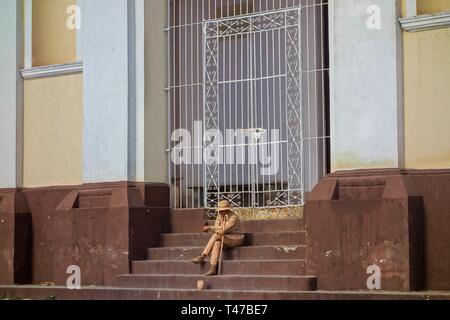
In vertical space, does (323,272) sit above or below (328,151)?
below

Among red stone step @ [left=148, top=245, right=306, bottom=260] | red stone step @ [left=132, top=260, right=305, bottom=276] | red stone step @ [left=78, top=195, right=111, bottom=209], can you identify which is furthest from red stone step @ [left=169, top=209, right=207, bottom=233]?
red stone step @ [left=78, top=195, right=111, bottom=209]

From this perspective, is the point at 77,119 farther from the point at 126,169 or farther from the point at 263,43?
the point at 263,43

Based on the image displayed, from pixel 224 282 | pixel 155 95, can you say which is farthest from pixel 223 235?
pixel 155 95

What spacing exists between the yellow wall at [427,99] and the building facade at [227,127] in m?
0.02

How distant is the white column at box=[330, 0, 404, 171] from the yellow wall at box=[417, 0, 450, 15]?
0.28 m

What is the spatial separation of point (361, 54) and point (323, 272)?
2761mm

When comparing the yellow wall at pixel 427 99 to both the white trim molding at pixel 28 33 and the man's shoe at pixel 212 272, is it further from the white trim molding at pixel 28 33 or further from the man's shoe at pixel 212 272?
the white trim molding at pixel 28 33

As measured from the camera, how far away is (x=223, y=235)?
11.9 metres

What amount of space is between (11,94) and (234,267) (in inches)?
199

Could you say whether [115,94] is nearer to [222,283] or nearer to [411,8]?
[222,283]

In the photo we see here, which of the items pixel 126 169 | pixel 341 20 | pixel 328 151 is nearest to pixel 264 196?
pixel 328 151

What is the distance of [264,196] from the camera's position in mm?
12945

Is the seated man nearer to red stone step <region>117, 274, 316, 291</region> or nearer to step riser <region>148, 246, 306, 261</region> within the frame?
step riser <region>148, 246, 306, 261</region>
